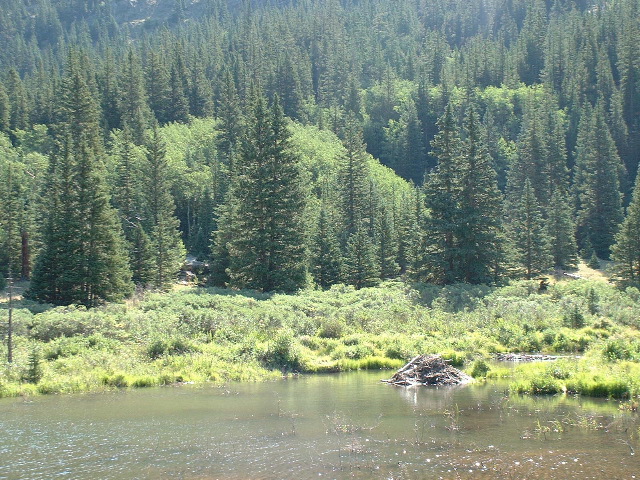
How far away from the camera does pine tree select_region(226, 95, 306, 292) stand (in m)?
54.8

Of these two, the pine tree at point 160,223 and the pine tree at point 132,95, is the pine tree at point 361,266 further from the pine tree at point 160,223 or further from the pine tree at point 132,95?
the pine tree at point 132,95

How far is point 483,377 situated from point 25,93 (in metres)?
119

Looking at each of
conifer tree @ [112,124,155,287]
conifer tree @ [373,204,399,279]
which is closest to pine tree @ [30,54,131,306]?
conifer tree @ [112,124,155,287]

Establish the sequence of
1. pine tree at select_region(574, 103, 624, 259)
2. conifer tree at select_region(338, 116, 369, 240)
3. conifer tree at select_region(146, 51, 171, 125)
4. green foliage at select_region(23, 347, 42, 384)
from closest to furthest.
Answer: green foliage at select_region(23, 347, 42, 384), conifer tree at select_region(338, 116, 369, 240), pine tree at select_region(574, 103, 624, 259), conifer tree at select_region(146, 51, 171, 125)

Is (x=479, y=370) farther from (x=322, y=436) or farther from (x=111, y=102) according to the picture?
(x=111, y=102)

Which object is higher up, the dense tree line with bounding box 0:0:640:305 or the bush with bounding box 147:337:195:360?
the dense tree line with bounding box 0:0:640:305

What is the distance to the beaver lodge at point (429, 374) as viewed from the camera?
2811 centimetres

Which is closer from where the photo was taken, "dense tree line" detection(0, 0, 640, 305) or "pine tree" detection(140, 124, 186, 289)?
"dense tree line" detection(0, 0, 640, 305)

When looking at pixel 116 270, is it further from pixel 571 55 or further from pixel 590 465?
pixel 571 55

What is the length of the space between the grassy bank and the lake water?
9.34 feet

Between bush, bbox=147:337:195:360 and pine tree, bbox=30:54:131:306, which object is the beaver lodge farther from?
pine tree, bbox=30:54:131:306

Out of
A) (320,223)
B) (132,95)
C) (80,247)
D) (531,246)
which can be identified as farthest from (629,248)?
(132,95)

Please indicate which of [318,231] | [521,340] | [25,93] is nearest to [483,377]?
[521,340]

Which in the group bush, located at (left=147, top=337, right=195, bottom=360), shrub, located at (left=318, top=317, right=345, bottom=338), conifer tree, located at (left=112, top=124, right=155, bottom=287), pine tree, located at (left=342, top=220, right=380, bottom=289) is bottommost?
bush, located at (left=147, top=337, right=195, bottom=360)
